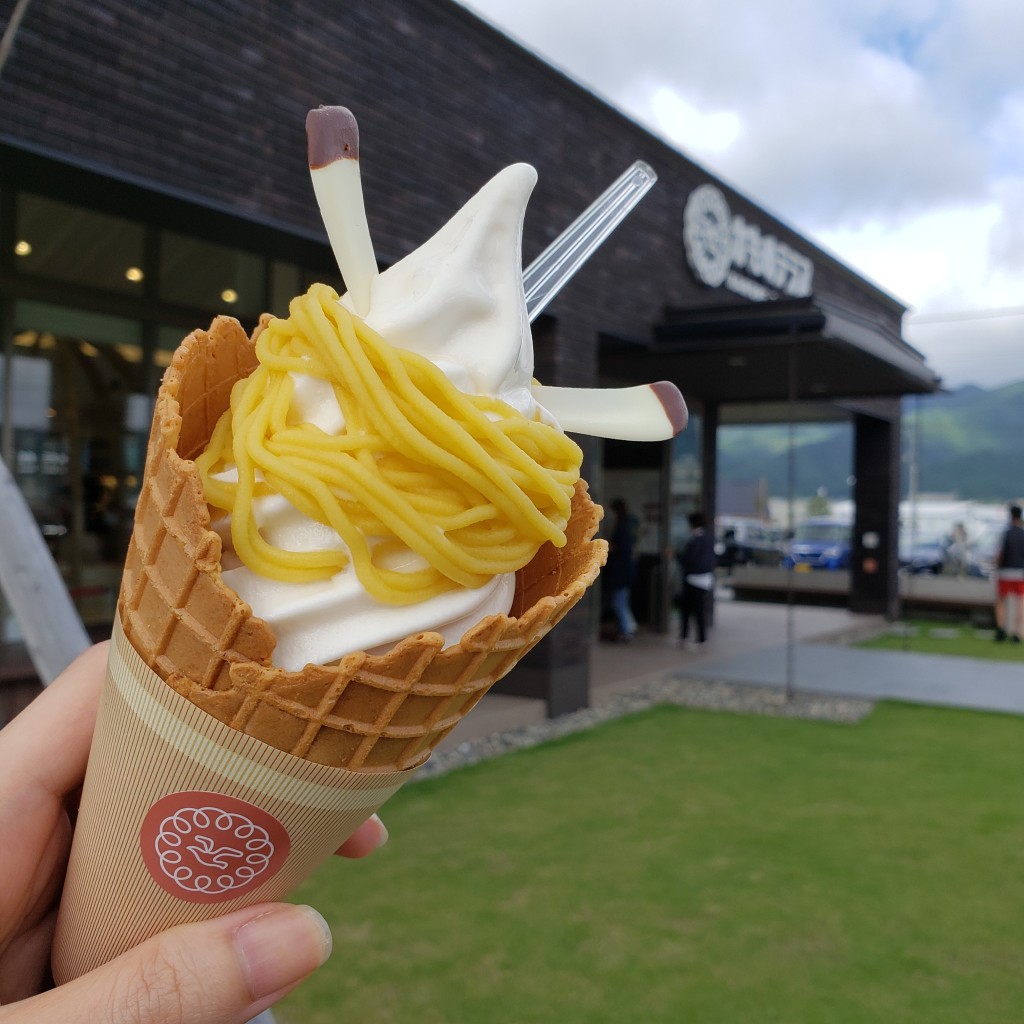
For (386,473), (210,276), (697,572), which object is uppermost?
(210,276)

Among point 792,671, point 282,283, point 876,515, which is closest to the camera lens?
point 282,283

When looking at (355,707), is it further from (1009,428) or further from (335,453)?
(1009,428)

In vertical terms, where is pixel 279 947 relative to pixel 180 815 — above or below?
below

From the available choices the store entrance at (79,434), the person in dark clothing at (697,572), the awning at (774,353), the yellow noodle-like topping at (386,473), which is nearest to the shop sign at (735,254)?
the awning at (774,353)

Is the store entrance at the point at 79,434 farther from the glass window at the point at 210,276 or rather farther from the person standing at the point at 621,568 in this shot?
the person standing at the point at 621,568

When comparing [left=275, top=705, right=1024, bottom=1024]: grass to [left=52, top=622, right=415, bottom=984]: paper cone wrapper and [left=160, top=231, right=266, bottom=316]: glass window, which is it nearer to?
[left=52, top=622, right=415, bottom=984]: paper cone wrapper

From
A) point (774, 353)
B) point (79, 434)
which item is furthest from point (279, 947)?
point (774, 353)

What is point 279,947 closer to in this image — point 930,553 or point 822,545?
point 930,553

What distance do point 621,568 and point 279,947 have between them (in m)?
10.8

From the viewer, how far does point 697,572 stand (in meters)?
11.8

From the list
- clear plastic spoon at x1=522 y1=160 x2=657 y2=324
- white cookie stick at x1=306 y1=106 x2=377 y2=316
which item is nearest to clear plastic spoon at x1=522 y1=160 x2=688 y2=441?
clear plastic spoon at x1=522 y1=160 x2=657 y2=324

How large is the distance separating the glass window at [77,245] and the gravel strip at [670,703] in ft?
14.0

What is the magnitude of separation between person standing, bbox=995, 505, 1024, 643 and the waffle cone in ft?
46.4

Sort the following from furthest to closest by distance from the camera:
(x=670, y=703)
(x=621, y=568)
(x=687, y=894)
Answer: (x=621, y=568) → (x=670, y=703) → (x=687, y=894)
